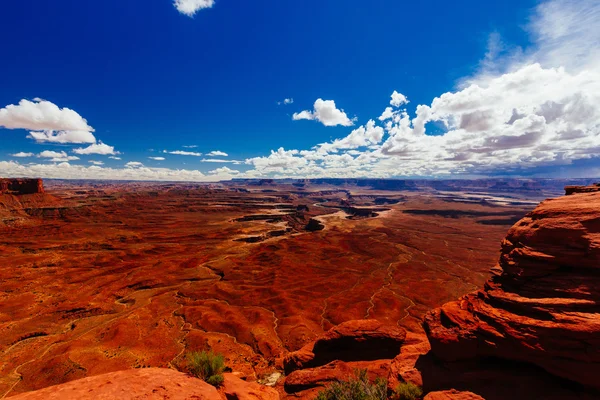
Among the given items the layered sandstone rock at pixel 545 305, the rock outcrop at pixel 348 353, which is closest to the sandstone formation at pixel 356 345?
the rock outcrop at pixel 348 353

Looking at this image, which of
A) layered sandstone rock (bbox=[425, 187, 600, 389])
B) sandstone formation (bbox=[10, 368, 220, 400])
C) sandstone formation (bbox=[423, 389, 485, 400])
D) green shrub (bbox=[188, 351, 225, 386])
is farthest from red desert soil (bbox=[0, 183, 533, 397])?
layered sandstone rock (bbox=[425, 187, 600, 389])

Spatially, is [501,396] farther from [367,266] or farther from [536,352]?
[367,266]

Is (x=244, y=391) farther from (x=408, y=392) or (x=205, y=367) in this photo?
(x=408, y=392)

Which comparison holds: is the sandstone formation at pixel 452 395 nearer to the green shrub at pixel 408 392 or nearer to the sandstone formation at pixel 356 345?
the green shrub at pixel 408 392

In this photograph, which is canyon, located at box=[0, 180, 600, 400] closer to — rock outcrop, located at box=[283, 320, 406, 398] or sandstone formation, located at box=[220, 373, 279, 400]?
rock outcrop, located at box=[283, 320, 406, 398]

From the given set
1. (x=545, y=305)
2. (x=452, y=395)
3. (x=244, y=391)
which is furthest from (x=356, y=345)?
(x=545, y=305)
